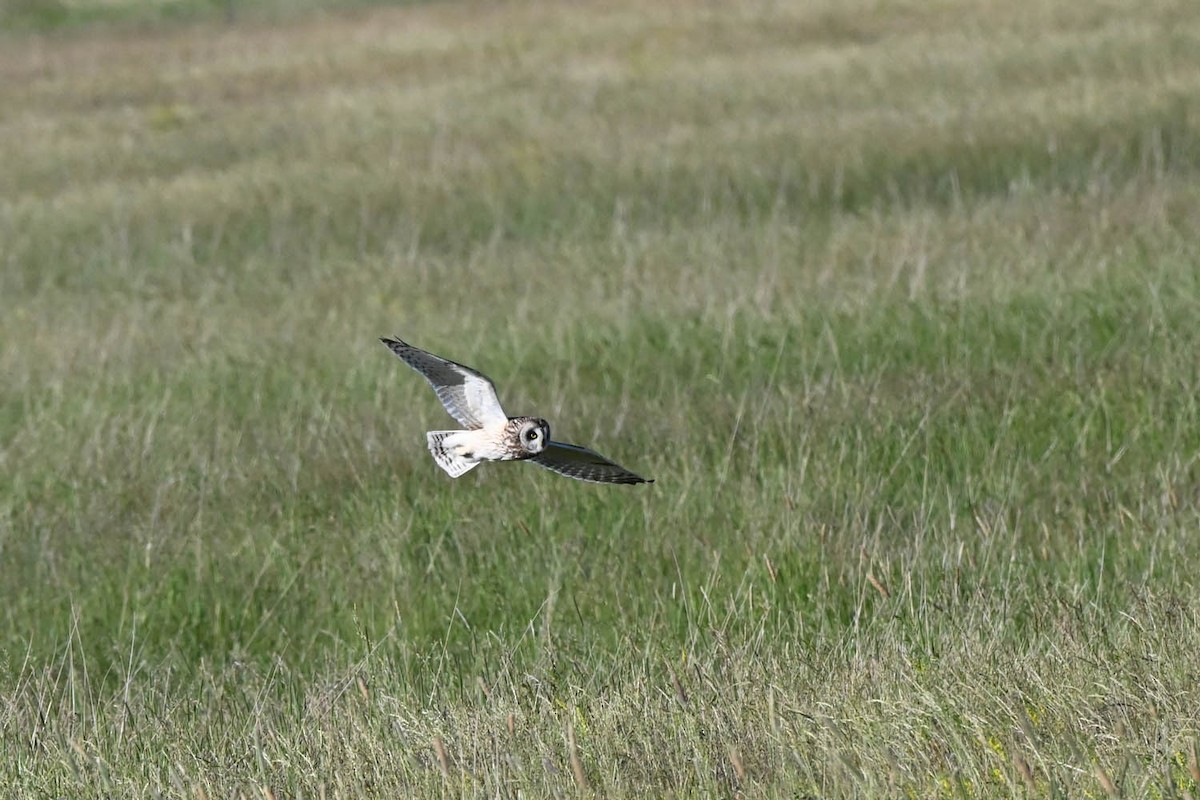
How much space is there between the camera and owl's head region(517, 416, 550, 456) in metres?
1.96

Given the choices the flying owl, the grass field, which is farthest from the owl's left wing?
the grass field

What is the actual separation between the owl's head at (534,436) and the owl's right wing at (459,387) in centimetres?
9

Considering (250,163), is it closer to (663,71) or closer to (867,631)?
(663,71)

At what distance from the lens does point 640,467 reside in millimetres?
4574

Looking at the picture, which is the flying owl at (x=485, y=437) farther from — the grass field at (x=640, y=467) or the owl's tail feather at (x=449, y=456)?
the grass field at (x=640, y=467)

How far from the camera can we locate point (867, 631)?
3.20 m

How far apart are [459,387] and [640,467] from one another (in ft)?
7.86

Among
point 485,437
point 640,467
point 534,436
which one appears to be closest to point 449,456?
point 485,437

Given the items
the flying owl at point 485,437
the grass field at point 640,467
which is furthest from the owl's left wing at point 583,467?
the grass field at point 640,467

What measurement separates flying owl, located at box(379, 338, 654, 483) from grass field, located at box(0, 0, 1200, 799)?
0.36 m

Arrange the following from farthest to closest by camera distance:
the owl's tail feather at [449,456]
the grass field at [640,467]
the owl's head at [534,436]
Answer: the grass field at [640,467]
the owl's tail feather at [449,456]
the owl's head at [534,436]

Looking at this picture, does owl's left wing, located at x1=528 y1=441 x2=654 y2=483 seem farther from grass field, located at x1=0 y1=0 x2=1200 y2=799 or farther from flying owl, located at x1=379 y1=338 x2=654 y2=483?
grass field, located at x1=0 y1=0 x2=1200 y2=799

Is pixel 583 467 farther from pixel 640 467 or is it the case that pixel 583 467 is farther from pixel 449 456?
pixel 640 467

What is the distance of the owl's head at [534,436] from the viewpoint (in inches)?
77.2
